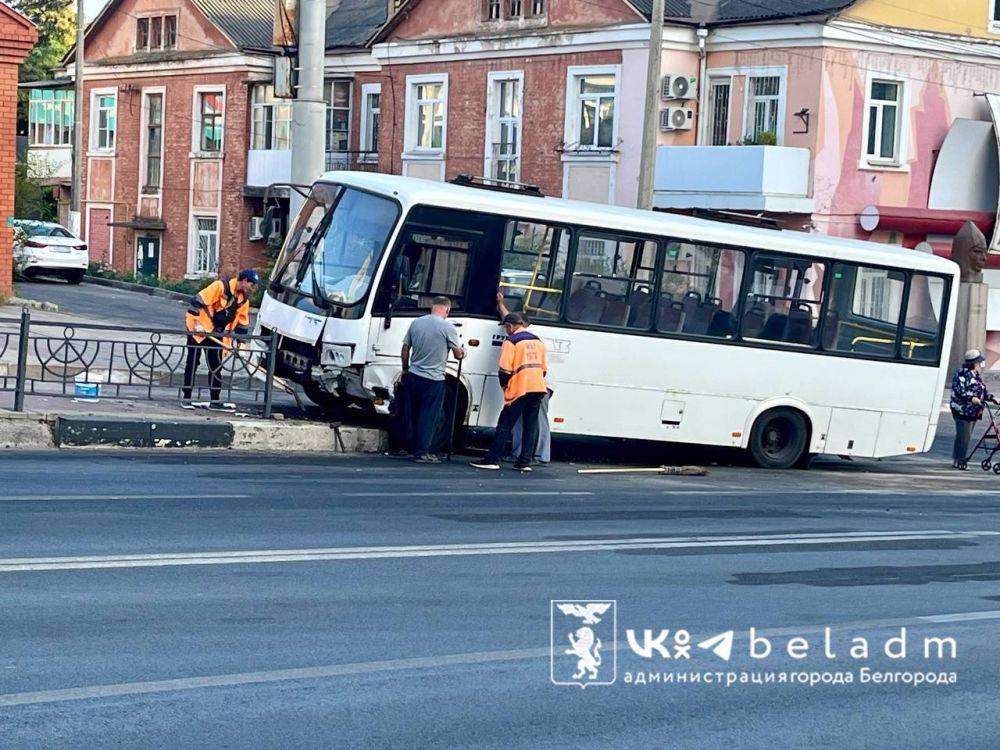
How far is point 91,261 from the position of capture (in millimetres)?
51438

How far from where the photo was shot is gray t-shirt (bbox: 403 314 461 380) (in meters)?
15.9

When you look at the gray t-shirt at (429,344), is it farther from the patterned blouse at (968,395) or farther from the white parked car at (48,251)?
the white parked car at (48,251)

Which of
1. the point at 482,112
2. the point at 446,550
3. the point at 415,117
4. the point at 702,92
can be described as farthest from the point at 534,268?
the point at 415,117

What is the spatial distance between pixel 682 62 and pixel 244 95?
16535mm

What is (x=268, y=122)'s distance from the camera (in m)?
46.8

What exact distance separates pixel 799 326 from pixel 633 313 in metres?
2.24

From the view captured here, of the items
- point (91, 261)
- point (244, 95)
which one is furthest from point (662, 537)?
point (91, 261)

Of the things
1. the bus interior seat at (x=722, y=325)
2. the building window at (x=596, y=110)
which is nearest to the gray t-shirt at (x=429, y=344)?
the bus interior seat at (x=722, y=325)

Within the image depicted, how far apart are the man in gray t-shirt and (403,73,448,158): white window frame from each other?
2457 cm

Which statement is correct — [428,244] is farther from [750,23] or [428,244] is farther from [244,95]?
[244,95]

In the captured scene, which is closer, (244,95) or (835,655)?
(835,655)

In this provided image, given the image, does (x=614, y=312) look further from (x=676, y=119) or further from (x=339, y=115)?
(x=339, y=115)

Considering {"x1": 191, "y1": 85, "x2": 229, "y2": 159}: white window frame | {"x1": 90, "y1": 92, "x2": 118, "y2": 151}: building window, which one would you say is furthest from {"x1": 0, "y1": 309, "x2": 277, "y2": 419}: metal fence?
{"x1": 90, "y1": 92, "x2": 118, "y2": 151}: building window

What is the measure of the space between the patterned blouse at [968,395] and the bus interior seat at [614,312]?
5167 mm
